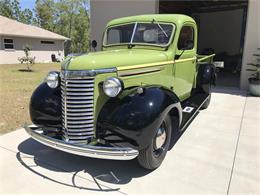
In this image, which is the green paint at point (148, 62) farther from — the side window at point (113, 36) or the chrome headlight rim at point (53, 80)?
the chrome headlight rim at point (53, 80)

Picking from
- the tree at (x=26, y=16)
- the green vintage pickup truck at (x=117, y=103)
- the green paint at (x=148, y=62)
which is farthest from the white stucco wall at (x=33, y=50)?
the green vintage pickup truck at (x=117, y=103)

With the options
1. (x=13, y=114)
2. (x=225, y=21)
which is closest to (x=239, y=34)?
(x=225, y=21)

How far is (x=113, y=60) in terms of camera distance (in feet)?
10.2

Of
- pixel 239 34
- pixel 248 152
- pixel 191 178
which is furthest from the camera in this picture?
pixel 239 34

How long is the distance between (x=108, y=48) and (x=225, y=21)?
14.5 metres

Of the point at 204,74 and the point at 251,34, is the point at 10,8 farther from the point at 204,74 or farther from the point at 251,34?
the point at 204,74

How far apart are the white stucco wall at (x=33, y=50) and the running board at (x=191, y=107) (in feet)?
62.8

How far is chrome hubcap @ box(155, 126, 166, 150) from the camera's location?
3166 mm

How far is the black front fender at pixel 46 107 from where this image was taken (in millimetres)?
3342

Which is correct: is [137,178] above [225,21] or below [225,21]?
below

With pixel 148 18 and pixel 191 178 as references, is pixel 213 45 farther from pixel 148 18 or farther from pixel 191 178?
pixel 191 178

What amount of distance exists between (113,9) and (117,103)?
9.08m

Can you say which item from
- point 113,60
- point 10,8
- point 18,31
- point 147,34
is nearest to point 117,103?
point 113,60

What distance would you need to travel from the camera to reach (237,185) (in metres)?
2.89
